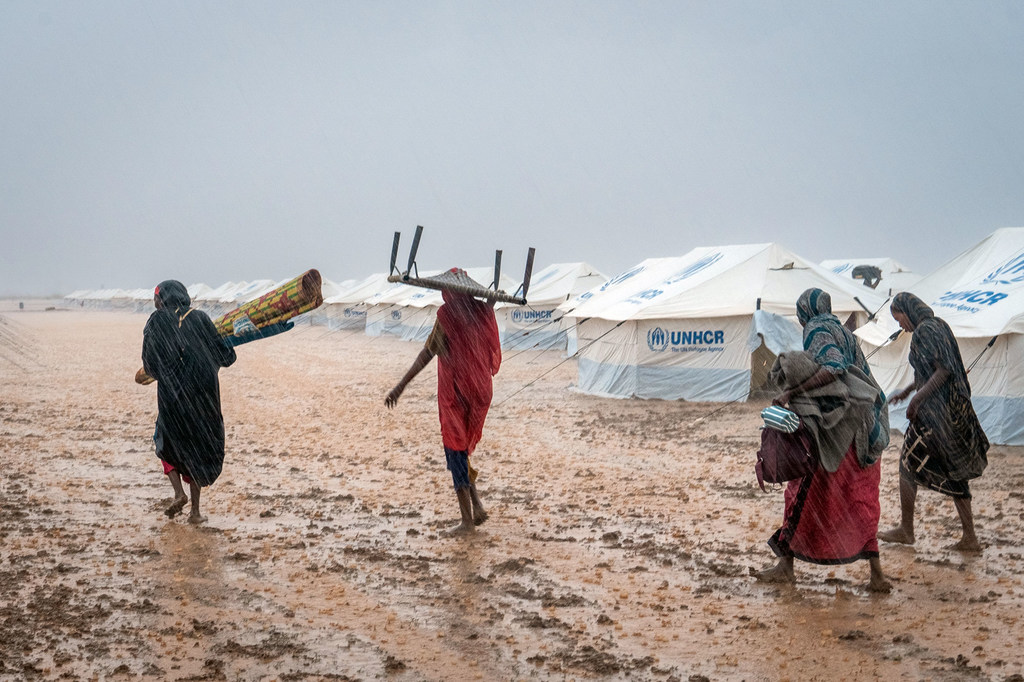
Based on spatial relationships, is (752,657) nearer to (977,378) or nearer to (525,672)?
(525,672)

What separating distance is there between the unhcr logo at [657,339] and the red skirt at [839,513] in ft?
31.4

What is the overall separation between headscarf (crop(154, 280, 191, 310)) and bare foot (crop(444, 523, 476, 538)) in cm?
241

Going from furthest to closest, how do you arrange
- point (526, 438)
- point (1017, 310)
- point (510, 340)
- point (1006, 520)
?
point (510, 340) < point (526, 438) < point (1017, 310) < point (1006, 520)

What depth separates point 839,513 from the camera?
4508 mm

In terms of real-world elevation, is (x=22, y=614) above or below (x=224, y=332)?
below

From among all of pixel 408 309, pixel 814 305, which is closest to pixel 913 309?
pixel 814 305

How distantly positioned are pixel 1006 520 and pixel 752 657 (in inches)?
143

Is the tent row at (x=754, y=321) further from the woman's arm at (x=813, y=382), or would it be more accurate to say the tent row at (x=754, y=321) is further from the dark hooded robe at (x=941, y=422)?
the woman's arm at (x=813, y=382)

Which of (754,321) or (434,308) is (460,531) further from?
(434,308)

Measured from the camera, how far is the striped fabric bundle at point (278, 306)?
5.53 m

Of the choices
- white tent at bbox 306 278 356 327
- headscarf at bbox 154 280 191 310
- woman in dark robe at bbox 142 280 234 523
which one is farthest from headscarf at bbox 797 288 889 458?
white tent at bbox 306 278 356 327

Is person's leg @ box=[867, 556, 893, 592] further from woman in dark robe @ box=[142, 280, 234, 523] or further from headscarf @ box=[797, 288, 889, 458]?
woman in dark robe @ box=[142, 280, 234, 523]

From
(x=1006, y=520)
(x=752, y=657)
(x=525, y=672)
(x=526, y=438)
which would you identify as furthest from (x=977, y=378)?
(x=525, y=672)

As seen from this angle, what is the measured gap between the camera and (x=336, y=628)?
164 inches
